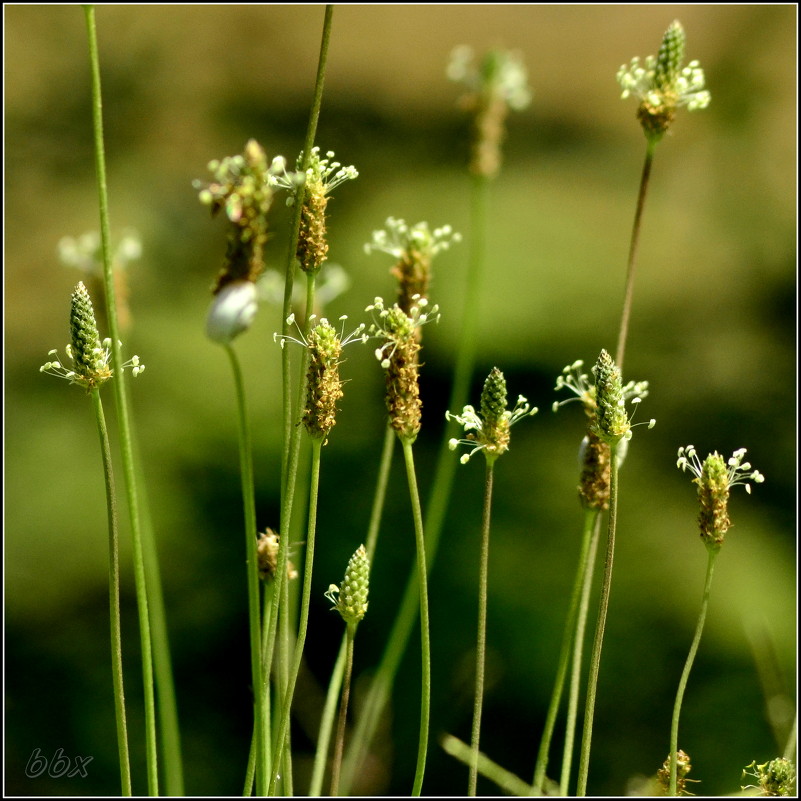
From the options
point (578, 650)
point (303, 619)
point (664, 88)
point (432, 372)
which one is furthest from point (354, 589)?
point (432, 372)

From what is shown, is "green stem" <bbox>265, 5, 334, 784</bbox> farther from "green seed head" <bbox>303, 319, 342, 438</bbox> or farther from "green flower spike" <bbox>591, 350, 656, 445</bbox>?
"green flower spike" <bbox>591, 350, 656, 445</bbox>

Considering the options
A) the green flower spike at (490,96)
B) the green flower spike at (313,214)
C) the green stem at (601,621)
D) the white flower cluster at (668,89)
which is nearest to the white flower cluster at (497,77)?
the green flower spike at (490,96)

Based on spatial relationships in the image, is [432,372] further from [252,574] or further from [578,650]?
[252,574]

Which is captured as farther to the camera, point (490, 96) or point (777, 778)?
point (490, 96)

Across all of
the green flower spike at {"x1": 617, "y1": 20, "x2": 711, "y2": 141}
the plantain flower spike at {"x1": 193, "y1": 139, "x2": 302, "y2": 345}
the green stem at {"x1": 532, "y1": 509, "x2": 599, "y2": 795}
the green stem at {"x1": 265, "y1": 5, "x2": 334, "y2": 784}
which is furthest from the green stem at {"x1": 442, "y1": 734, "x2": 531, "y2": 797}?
the green flower spike at {"x1": 617, "y1": 20, "x2": 711, "y2": 141}

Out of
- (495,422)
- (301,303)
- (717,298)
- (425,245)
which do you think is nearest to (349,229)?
(717,298)

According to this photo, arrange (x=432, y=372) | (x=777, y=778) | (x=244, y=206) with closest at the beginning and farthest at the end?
(x=244, y=206)
(x=777, y=778)
(x=432, y=372)
